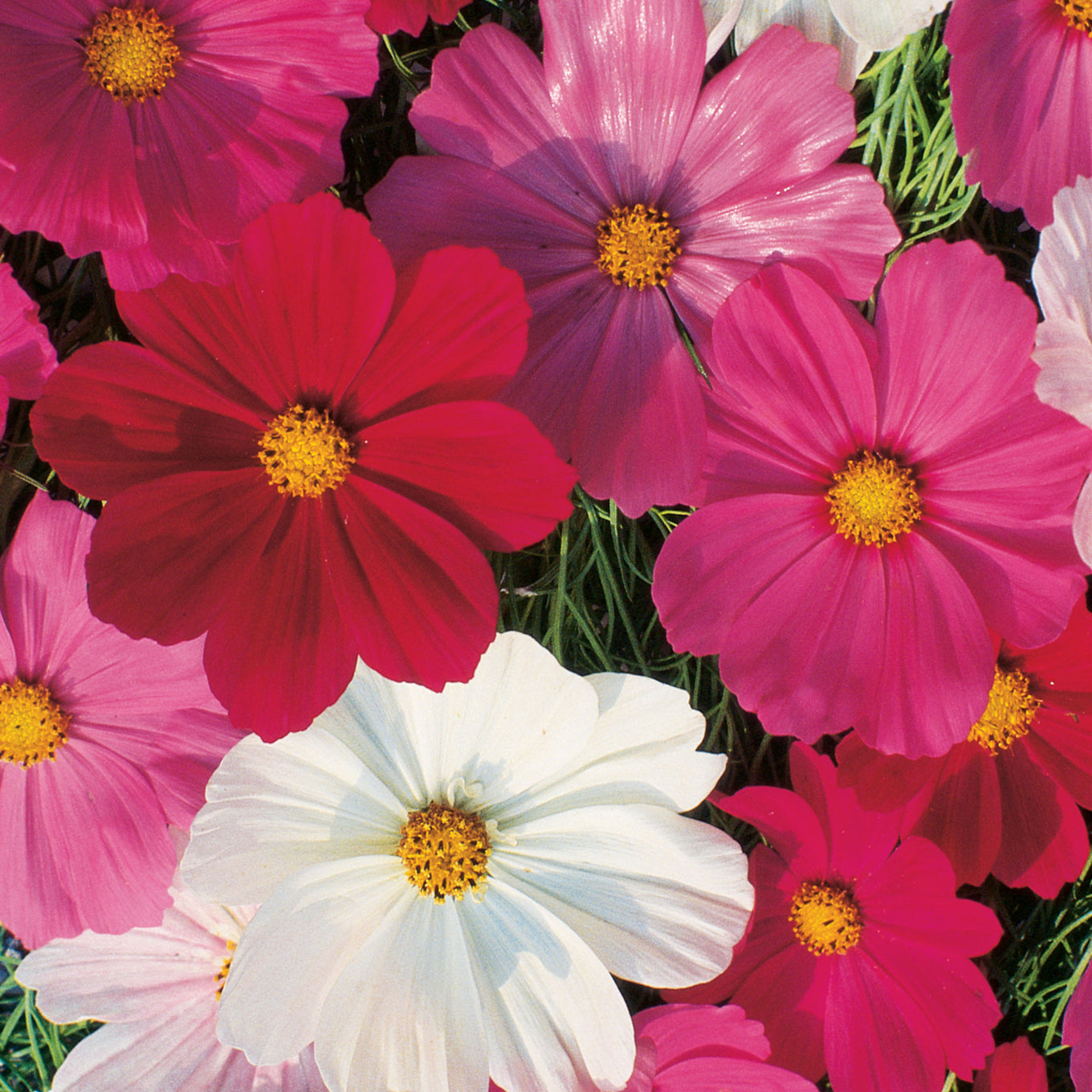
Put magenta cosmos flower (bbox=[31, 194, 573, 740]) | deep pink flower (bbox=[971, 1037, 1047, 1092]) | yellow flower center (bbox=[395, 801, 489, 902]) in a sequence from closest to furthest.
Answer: magenta cosmos flower (bbox=[31, 194, 573, 740]), yellow flower center (bbox=[395, 801, 489, 902]), deep pink flower (bbox=[971, 1037, 1047, 1092])

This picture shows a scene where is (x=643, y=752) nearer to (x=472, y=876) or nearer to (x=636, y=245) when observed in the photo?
(x=472, y=876)

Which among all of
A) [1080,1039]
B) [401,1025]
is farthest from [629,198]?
[1080,1039]

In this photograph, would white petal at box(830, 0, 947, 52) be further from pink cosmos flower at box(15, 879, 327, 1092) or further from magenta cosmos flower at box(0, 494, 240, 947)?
pink cosmos flower at box(15, 879, 327, 1092)

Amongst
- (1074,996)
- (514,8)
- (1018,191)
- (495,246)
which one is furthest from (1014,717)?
(514,8)

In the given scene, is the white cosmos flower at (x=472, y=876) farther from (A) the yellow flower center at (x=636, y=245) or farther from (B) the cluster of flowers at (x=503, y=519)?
(A) the yellow flower center at (x=636, y=245)

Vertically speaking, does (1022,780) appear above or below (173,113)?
below

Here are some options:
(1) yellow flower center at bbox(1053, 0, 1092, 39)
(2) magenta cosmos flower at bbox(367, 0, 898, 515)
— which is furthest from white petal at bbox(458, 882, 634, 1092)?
(1) yellow flower center at bbox(1053, 0, 1092, 39)
